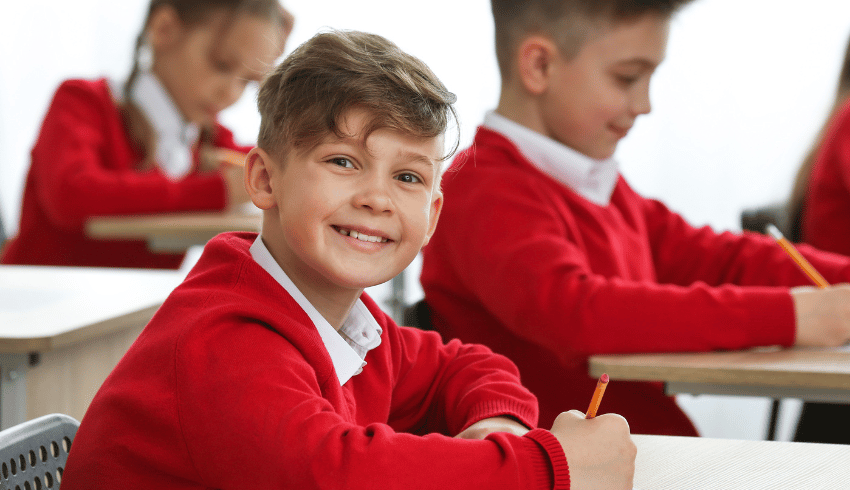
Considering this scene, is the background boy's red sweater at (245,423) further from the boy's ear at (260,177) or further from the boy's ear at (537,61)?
the boy's ear at (537,61)

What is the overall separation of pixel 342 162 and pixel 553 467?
0.33 meters

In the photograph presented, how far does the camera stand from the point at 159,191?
2.40 m

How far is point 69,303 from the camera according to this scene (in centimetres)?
140

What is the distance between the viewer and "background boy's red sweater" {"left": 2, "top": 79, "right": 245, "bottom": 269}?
230cm

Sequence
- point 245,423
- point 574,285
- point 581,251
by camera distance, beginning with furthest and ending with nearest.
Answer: point 581,251, point 574,285, point 245,423

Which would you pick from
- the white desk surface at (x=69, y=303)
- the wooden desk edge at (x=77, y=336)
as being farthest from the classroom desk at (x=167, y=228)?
the wooden desk edge at (x=77, y=336)

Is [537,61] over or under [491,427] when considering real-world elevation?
over

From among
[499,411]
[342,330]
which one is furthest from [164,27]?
[499,411]

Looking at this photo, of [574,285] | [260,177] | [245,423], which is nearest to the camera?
[245,423]

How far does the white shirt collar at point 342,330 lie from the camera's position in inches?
31.5

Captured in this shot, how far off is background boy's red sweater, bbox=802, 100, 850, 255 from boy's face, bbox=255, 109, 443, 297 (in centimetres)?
145

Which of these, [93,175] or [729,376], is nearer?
[729,376]

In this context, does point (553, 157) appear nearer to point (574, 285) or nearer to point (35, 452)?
point (574, 285)

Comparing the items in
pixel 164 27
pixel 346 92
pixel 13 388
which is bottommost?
pixel 13 388
